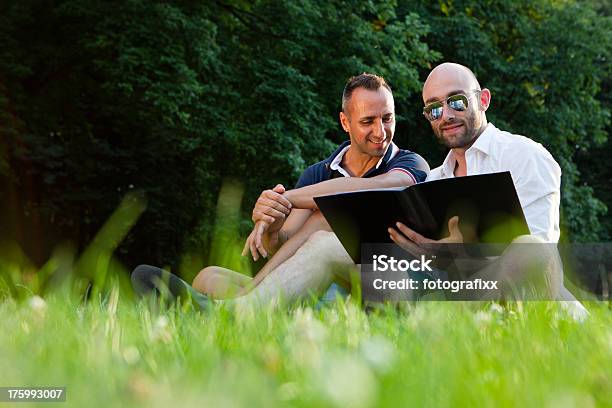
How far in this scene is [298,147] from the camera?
14000mm

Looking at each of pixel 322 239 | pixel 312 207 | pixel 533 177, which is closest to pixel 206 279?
pixel 312 207

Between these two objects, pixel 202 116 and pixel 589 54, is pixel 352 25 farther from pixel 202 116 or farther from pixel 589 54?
pixel 589 54

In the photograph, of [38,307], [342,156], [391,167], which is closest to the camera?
[38,307]

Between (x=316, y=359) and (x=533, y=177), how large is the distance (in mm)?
2490

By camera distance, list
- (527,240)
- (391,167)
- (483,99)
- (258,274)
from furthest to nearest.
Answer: (391,167), (483,99), (258,274), (527,240)

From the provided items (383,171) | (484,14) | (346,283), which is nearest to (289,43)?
(484,14)

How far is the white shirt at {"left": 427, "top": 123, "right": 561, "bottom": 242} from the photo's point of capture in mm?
3686

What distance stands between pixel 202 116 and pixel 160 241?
10.3 ft

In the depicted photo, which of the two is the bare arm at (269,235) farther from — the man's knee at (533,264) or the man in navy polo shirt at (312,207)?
the man's knee at (533,264)

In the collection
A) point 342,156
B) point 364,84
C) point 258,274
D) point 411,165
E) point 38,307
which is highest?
point 364,84

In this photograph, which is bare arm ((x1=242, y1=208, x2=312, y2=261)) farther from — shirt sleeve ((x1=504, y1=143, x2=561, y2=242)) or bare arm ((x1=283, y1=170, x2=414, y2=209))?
shirt sleeve ((x1=504, y1=143, x2=561, y2=242))

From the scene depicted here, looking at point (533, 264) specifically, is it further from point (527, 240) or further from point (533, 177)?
point (533, 177)

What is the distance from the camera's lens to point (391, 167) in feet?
15.5

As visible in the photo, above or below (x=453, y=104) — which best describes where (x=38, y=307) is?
below
